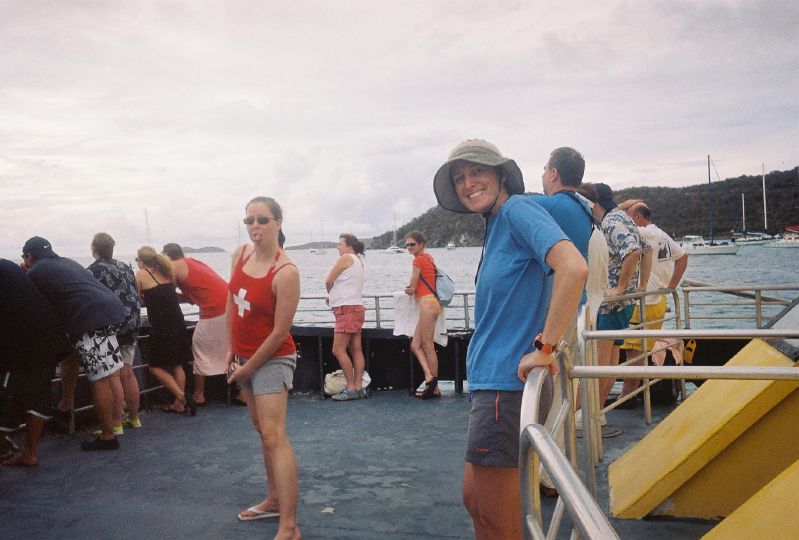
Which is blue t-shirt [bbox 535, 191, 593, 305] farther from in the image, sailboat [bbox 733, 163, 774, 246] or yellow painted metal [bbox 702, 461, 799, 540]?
sailboat [bbox 733, 163, 774, 246]

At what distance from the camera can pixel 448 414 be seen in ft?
21.9

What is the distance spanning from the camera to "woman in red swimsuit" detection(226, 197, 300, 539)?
358cm

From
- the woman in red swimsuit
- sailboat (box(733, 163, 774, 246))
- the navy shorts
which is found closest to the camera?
the woman in red swimsuit

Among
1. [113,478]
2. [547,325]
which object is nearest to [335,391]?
[113,478]

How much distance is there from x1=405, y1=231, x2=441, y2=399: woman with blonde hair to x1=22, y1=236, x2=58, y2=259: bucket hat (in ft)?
11.5

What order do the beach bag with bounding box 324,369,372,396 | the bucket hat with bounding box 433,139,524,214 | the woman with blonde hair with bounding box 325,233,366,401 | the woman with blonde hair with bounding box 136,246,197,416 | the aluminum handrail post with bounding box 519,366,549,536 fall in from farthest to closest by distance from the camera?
the beach bag with bounding box 324,369,372,396
the woman with blonde hair with bounding box 325,233,366,401
the woman with blonde hair with bounding box 136,246,197,416
the bucket hat with bounding box 433,139,524,214
the aluminum handrail post with bounding box 519,366,549,536

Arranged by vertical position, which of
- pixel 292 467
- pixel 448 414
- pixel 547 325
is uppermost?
pixel 547 325

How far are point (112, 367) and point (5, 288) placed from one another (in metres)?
1.06

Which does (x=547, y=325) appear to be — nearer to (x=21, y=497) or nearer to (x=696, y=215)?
(x=21, y=497)

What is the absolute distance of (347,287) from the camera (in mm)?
7680

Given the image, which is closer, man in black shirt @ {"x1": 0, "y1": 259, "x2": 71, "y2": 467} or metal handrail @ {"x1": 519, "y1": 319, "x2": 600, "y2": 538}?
metal handrail @ {"x1": 519, "y1": 319, "x2": 600, "y2": 538}

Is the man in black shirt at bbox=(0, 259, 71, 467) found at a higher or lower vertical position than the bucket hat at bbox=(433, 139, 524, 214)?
lower

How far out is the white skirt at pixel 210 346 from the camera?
24.3 ft

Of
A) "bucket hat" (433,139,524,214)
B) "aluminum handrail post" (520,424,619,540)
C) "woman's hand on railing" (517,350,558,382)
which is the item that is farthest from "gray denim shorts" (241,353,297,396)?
"aluminum handrail post" (520,424,619,540)
